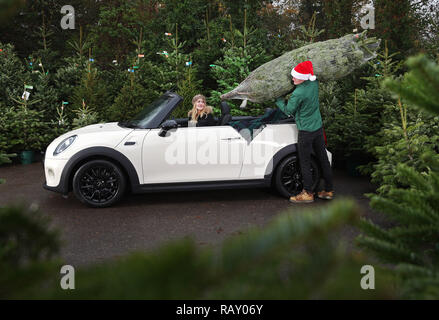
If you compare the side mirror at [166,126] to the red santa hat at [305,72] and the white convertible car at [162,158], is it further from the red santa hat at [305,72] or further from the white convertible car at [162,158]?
the red santa hat at [305,72]

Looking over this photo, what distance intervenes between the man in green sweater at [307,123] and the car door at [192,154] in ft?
2.94

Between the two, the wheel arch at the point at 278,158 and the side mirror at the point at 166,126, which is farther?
the wheel arch at the point at 278,158

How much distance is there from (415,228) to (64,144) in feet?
20.0

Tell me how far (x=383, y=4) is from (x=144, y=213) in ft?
28.9

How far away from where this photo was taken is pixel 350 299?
72 centimetres

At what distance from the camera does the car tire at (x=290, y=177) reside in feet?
23.2

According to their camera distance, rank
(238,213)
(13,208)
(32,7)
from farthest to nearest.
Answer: (32,7)
(238,213)
(13,208)

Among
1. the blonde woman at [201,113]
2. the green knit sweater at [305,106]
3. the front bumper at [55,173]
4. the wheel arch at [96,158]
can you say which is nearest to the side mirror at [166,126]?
the wheel arch at [96,158]

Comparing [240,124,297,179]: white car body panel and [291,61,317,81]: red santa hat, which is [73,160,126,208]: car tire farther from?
[291,61,317,81]: red santa hat

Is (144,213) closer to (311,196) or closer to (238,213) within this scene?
(238,213)

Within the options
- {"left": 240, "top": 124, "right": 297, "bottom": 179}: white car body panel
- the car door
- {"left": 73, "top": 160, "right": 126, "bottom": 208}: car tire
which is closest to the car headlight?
{"left": 73, "top": 160, "right": 126, "bottom": 208}: car tire

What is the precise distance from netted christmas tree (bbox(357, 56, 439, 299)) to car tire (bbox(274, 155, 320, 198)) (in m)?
5.37

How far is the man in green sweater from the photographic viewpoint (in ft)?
22.0

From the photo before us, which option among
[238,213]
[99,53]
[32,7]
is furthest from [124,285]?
[99,53]
